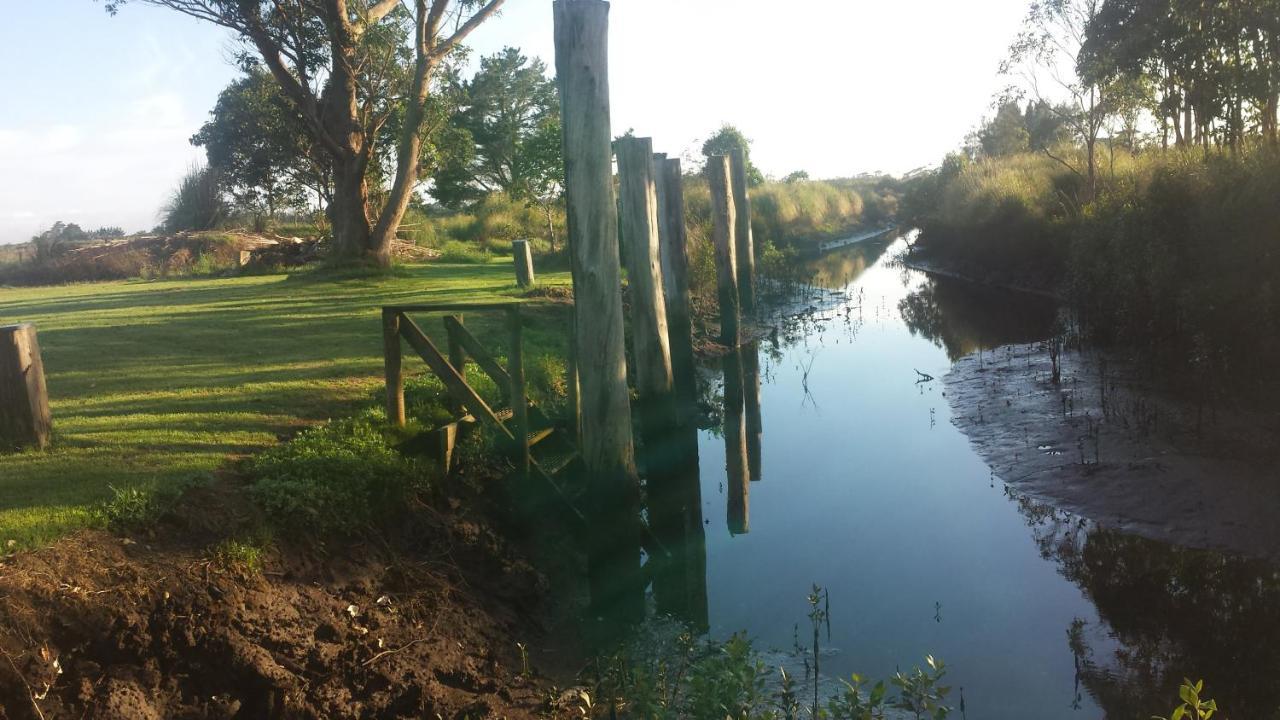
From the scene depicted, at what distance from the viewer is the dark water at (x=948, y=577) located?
17.8ft

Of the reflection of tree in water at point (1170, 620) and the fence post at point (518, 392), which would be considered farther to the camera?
the fence post at point (518, 392)

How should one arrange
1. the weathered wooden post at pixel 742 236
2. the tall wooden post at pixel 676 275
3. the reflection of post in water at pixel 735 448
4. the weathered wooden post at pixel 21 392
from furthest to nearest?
the weathered wooden post at pixel 742 236, the tall wooden post at pixel 676 275, the reflection of post in water at pixel 735 448, the weathered wooden post at pixel 21 392

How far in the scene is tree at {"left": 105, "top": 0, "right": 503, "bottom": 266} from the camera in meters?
20.5

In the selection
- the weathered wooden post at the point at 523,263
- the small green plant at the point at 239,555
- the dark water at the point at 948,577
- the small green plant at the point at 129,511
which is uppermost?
the weathered wooden post at the point at 523,263

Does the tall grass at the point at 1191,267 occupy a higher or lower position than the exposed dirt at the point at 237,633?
higher

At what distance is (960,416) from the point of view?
11.4 m

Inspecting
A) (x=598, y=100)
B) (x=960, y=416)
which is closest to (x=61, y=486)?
(x=598, y=100)

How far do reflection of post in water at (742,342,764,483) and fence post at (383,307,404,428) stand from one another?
13.3 feet

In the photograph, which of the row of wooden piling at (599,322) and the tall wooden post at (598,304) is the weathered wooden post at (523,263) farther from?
the tall wooden post at (598,304)

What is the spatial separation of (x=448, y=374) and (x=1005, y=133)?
132 ft

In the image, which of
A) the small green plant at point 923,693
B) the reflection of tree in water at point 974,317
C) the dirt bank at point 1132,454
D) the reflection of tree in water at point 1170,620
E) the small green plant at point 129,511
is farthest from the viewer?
the reflection of tree in water at point 974,317

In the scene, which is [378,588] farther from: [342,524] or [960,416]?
[960,416]

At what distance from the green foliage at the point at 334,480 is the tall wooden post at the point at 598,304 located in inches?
55.8

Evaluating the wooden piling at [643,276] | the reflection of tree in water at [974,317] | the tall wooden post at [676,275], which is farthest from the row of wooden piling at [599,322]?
the reflection of tree in water at [974,317]
